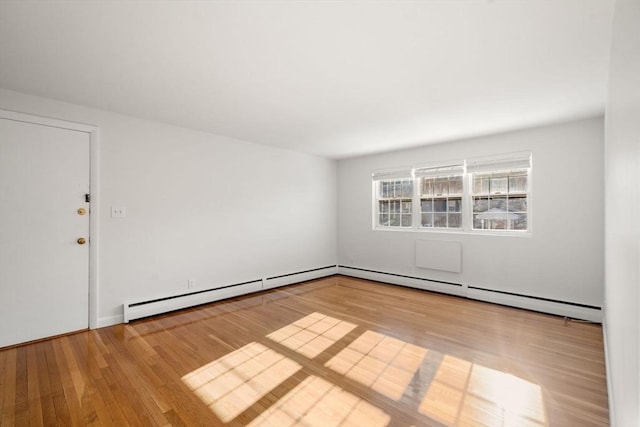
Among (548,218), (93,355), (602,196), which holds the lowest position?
(93,355)

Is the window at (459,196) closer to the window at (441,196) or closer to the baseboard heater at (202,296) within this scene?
the window at (441,196)

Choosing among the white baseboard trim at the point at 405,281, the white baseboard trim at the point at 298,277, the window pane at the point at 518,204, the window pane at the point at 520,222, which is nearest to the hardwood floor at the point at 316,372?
the white baseboard trim at the point at 405,281

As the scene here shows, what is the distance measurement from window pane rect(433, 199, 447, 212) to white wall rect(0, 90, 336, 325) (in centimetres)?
→ 239

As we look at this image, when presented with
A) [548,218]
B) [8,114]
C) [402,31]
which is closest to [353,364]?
[402,31]

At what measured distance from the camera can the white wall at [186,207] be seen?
11.6 ft

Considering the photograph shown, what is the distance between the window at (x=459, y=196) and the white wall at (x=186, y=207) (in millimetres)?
1645

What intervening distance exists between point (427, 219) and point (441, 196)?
0.48 metres

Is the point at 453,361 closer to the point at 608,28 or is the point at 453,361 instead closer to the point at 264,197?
the point at 608,28

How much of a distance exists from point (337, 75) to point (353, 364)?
259 centimetres

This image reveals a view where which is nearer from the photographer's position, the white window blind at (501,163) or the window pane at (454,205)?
the white window blind at (501,163)

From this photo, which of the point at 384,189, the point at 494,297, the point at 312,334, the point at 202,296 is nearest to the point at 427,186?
the point at 384,189

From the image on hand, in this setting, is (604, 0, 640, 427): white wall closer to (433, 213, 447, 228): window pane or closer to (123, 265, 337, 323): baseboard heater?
(433, 213, 447, 228): window pane

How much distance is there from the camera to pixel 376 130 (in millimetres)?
4254

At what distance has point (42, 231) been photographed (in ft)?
10.3
